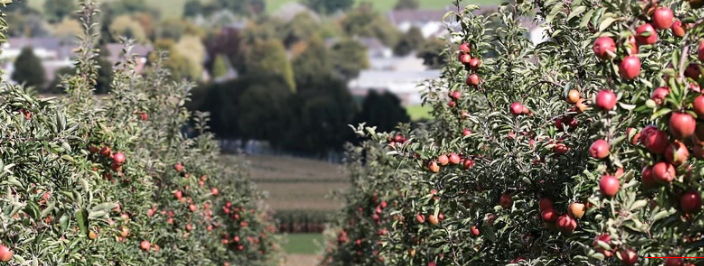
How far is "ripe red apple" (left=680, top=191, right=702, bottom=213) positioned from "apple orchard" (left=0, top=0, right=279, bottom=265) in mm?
2363

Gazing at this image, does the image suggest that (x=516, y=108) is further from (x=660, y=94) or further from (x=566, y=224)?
(x=660, y=94)

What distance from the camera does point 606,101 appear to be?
11.6ft

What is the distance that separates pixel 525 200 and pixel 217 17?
145 m

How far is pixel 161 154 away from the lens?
41.2 ft

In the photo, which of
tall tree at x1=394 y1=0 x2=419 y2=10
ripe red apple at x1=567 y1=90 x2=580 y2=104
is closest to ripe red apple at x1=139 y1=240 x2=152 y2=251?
ripe red apple at x1=567 y1=90 x2=580 y2=104

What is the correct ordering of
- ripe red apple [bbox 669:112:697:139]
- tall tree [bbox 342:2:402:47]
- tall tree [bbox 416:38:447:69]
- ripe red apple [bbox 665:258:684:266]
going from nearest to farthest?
ripe red apple [bbox 669:112:697:139], ripe red apple [bbox 665:258:684:266], tall tree [bbox 416:38:447:69], tall tree [bbox 342:2:402:47]

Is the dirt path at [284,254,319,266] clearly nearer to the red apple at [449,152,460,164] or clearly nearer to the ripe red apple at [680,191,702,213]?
the red apple at [449,152,460,164]

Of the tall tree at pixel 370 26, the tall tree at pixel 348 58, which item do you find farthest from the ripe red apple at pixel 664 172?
the tall tree at pixel 370 26

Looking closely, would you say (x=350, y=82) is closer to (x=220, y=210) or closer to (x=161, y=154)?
(x=220, y=210)

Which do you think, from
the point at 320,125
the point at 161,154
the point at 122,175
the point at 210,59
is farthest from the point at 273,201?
the point at 210,59

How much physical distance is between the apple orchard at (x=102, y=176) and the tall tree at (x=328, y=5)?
143374 mm

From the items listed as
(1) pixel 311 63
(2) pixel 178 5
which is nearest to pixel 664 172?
(1) pixel 311 63

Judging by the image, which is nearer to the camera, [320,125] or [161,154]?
[161,154]

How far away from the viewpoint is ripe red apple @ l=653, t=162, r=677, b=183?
10.6 feet
